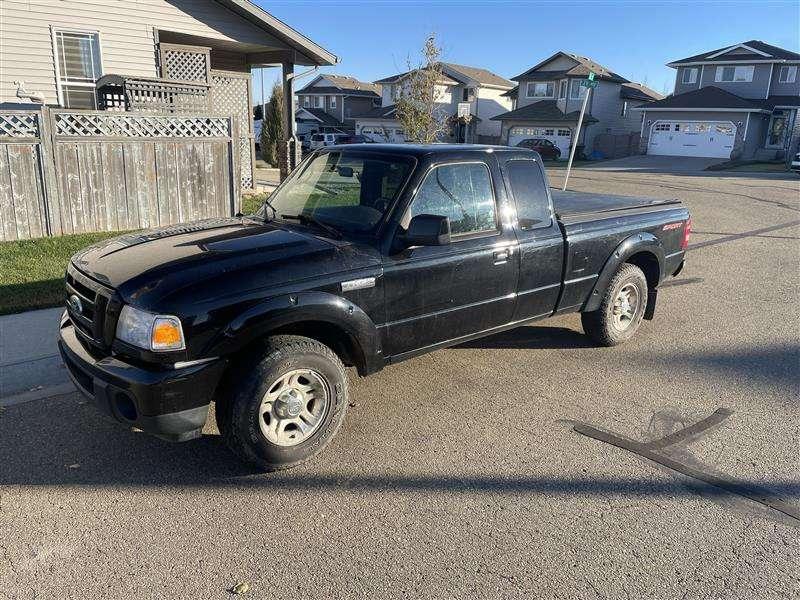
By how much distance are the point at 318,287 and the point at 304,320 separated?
0.71ft

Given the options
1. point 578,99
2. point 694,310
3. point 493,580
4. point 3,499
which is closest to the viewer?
point 493,580

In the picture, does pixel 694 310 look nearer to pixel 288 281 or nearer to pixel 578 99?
pixel 288 281

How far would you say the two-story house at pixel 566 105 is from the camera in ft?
154

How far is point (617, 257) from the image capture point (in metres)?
5.67

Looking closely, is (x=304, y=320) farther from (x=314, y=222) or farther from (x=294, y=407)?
(x=314, y=222)

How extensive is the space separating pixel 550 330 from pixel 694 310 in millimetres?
2120

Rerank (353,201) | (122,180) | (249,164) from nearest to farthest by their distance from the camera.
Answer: (353,201) < (122,180) < (249,164)

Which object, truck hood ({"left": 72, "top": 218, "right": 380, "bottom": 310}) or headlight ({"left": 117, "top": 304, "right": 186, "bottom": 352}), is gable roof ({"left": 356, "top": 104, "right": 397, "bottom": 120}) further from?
headlight ({"left": 117, "top": 304, "right": 186, "bottom": 352})

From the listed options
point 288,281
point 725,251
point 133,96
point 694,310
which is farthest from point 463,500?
point 133,96

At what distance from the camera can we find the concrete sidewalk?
15.6 ft

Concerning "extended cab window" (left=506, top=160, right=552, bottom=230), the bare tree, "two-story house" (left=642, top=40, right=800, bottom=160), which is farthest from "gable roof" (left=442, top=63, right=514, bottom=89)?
"extended cab window" (left=506, top=160, right=552, bottom=230)

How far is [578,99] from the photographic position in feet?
156

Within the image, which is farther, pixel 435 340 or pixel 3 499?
pixel 435 340

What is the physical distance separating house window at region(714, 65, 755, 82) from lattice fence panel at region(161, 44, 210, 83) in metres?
43.2
